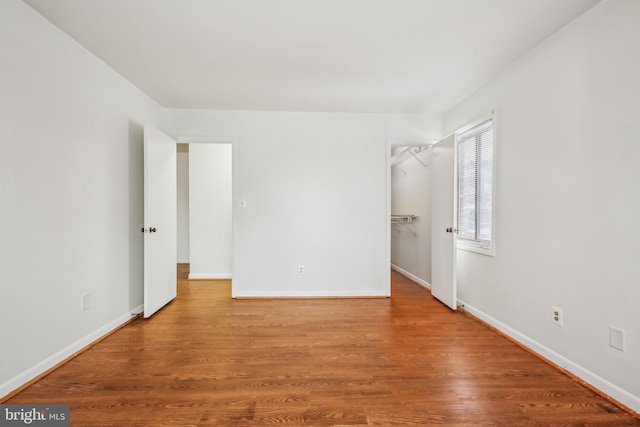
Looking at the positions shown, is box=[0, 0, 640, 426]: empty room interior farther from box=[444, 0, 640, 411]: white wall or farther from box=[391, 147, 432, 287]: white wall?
box=[391, 147, 432, 287]: white wall

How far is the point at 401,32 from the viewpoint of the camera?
1977mm

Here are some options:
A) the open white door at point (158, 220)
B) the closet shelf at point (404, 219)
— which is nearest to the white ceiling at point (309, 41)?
the open white door at point (158, 220)

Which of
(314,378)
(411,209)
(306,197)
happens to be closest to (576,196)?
(314,378)

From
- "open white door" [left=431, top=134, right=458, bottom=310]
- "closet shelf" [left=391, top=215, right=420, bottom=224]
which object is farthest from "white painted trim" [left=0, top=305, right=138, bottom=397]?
"closet shelf" [left=391, top=215, right=420, bottom=224]

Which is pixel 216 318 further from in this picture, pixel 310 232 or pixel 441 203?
pixel 441 203

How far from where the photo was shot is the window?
2.79 m

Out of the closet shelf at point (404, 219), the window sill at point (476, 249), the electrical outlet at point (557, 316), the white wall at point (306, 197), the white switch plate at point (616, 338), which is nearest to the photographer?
the white switch plate at point (616, 338)

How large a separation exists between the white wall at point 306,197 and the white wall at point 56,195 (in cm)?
119

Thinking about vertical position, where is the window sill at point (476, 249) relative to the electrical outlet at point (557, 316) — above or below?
above

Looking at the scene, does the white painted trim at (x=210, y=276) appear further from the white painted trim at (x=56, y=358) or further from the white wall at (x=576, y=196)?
the white wall at (x=576, y=196)

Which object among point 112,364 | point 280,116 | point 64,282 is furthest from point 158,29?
point 112,364

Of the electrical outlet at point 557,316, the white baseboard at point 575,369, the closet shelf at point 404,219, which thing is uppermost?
the closet shelf at point 404,219

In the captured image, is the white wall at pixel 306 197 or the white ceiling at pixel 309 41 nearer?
the white ceiling at pixel 309 41

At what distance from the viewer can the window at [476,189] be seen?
279cm
